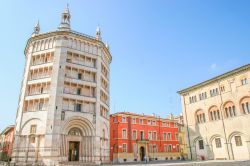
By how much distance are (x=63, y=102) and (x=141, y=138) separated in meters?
27.9

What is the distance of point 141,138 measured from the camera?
183 ft

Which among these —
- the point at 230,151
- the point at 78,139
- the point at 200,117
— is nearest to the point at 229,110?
the point at 200,117

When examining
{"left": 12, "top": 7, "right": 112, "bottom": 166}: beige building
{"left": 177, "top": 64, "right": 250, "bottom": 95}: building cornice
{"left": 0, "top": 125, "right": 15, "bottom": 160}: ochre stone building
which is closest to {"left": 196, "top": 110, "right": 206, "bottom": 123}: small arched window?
{"left": 177, "top": 64, "right": 250, "bottom": 95}: building cornice

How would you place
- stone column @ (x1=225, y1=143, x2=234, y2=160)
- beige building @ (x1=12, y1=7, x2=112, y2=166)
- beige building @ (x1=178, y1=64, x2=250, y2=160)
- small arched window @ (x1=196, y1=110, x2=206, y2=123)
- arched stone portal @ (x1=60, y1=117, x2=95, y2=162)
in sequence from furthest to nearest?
small arched window @ (x1=196, y1=110, x2=206, y2=123), stone column @ (x1=225, y1=143, x2=234, y2=160), beige building @ (x1=178, y1=64, x2=250, y2=160), arched stone portal @ (x1=60, y1=117, x2=95, y2=162), beige building @ (x1=12, y1=7, x2=112, y2=166)

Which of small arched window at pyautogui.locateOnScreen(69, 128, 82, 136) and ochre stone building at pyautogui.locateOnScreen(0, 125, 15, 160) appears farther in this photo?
ochre stone building at pyautogui.locateOnScreen(0, 125, 15, 160)

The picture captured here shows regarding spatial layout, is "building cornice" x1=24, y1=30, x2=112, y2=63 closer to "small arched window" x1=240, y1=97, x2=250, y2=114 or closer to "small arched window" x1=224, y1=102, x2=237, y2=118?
"small arched window" x1=224, y1=102, x2=237, y2=118

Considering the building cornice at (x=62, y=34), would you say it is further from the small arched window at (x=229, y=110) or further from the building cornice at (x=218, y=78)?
the small arched window at (x=229, y=110)

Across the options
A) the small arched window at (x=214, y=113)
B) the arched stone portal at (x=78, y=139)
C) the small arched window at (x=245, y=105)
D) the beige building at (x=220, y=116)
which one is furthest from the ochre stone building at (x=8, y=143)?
the small arched window at (x=245, y=105)

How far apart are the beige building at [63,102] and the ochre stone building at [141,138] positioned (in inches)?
439

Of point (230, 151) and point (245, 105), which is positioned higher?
point (245, 105)

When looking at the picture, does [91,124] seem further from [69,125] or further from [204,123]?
[204,123]

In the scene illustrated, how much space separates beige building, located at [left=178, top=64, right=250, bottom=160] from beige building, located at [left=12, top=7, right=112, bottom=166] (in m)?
18.3

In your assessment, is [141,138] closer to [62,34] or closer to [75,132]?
[75,132]

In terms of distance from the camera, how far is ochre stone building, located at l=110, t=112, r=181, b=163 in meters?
51.4
